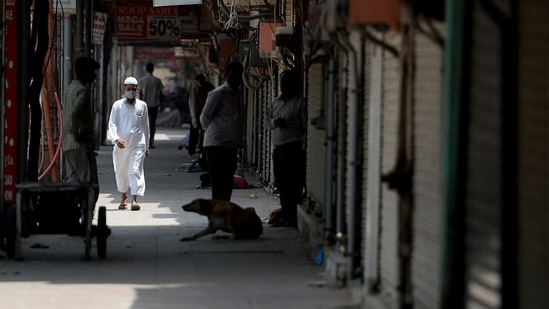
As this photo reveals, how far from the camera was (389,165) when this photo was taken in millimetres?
8992

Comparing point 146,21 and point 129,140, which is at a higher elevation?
point 146,21

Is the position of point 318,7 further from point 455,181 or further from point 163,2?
point 163,2

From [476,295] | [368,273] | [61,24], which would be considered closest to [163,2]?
[61,24]

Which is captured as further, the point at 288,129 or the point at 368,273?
the point at 288,129

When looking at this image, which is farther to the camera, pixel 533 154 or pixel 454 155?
pixel 454 155

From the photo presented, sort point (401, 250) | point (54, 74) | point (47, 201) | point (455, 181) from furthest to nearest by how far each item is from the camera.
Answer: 1. point (54, 74)
2. point (47, 201)
3. point (401, 250)
4. point (455, 181)

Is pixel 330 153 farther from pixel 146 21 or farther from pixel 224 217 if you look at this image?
pixel 146 21

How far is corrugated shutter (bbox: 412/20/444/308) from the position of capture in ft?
24.8

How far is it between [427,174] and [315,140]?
6.06m

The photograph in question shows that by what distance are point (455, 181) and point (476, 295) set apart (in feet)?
2.15

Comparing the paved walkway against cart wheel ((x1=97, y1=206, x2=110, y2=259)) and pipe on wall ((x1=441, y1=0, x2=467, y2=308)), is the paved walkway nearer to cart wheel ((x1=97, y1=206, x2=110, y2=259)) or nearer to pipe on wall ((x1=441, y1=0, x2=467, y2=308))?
cart wheel ((x1=97, y1=206, x2=110, y2=259))

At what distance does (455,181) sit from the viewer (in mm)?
6258

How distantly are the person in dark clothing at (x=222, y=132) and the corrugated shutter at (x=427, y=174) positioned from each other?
24.6 feet

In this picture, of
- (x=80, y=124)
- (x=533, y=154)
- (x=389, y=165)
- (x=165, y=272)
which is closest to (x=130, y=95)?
(x=80, y=124)
